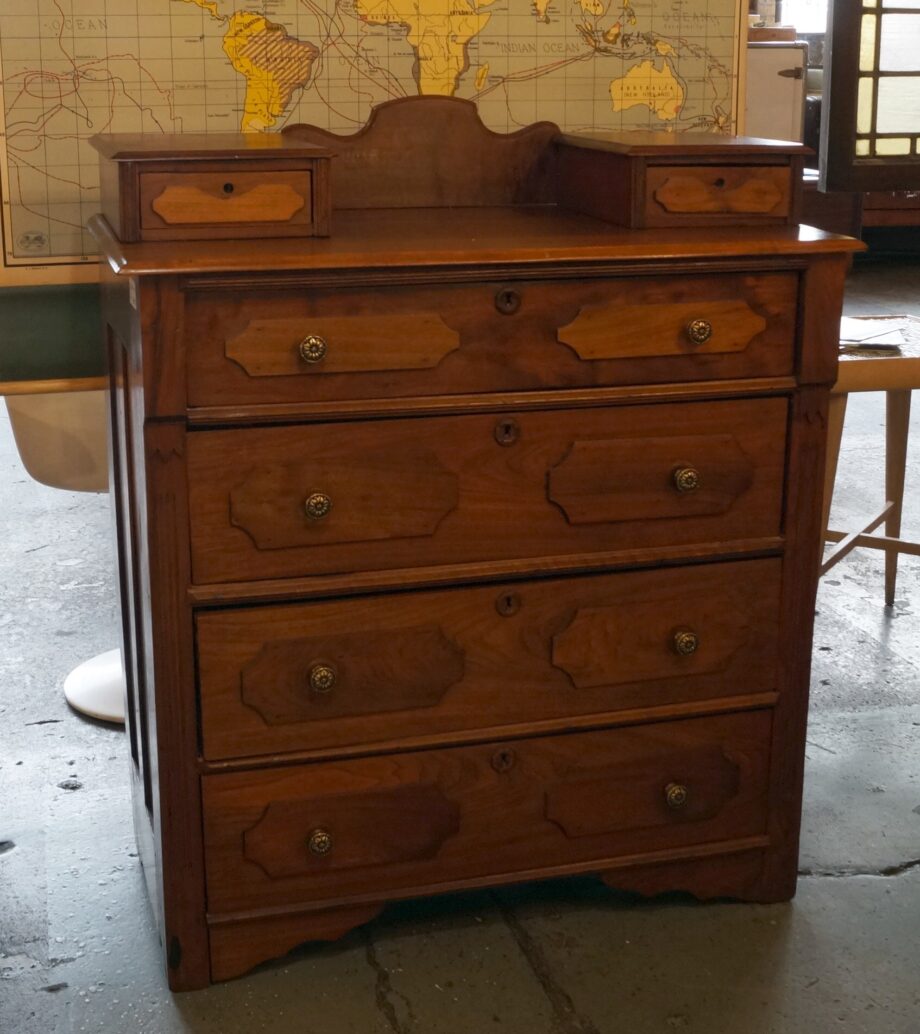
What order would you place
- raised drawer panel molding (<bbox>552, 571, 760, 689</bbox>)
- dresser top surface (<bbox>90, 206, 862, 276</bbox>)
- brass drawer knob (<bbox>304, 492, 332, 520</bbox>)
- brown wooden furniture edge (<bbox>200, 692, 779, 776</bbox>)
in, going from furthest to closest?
raised drawer panel molding (<bbox>552, 571, 760, 689</bbox>) < brown wooden furniture edge (<bbox>200, 692, 779, 776</bbox>) < brass drawer knob (<bbox>304, 492, 332, 520</bbox>) < dresser top surface (<bbox>90, 206, 862, 276</bbox>)

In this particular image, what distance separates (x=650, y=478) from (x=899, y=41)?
5.86 feet

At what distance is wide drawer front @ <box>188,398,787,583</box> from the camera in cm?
229

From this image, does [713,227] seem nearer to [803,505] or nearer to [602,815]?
[803,505]

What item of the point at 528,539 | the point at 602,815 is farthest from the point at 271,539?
the point at 602,815

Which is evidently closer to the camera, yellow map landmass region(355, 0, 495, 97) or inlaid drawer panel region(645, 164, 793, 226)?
inlaid drawer panel region(645, 164, 793, 226)

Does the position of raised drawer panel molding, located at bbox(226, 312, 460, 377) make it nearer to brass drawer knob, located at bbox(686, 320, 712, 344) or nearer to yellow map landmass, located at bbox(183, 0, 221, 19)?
brass drawer knob, located at bbox(686, 320, 712, 344)

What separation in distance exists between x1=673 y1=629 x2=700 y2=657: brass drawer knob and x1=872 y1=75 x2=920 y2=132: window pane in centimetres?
175

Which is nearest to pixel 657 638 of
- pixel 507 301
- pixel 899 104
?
pixel 507 301

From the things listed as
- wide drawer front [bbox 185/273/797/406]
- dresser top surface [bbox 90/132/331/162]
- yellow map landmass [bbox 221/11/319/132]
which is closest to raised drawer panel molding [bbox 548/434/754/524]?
wide drawer front [bbox 185/273/797/406]

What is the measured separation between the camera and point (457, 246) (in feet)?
7.61

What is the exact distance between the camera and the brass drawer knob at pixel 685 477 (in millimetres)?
2482

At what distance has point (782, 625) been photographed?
8.64ft

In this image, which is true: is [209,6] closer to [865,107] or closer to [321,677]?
[321,677]

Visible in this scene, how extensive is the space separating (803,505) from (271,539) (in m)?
0.97
